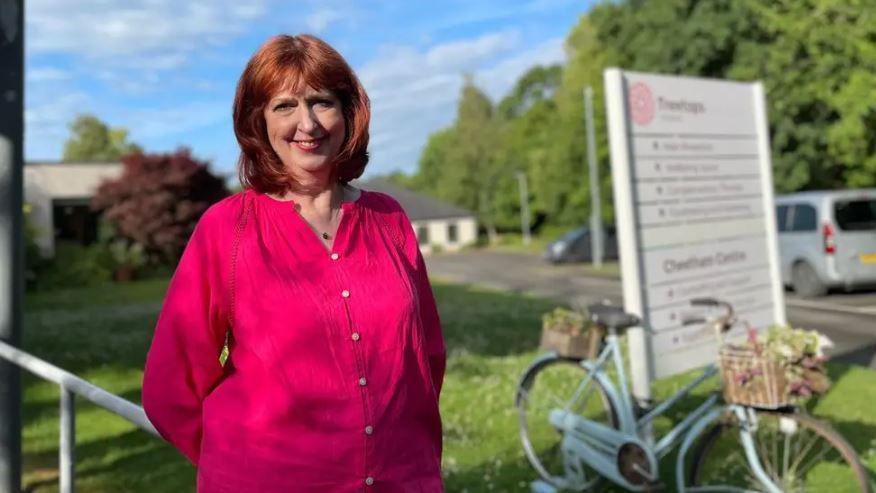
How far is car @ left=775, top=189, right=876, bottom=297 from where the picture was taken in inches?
558

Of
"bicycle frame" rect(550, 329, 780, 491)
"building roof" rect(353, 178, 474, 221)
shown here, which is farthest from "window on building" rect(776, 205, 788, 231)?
"building roof" rect(353, 178, 474, 221)

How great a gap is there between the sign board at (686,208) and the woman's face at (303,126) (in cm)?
352

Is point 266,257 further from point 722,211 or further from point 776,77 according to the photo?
point 776,77

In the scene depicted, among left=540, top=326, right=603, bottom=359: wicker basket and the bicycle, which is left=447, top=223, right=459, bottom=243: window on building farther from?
left=540, top=326, right=603, bottom=359: wicker basket

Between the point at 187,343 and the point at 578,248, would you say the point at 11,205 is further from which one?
the point at 578,248

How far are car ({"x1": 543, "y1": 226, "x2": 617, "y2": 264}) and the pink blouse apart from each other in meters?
29.3

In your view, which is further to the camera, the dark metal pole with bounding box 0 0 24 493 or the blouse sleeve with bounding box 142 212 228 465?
the dark metal pole with bounding box 0 0 24 493

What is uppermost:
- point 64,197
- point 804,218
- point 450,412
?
point 64,197

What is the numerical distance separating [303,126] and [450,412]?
5.43m

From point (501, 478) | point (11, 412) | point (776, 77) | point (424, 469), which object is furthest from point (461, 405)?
point (776, 77)

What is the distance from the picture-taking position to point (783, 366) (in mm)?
3920

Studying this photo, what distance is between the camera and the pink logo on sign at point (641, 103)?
5.54 m

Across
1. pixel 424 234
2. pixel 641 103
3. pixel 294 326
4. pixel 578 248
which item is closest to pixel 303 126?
pixel 294 326

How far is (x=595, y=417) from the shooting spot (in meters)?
4.94
